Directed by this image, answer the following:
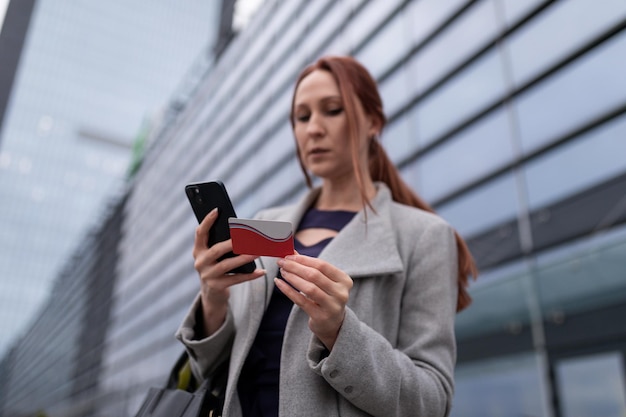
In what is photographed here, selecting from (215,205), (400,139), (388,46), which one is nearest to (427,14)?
(388,46)

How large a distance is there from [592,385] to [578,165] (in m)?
3.52

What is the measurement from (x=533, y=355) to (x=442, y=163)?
4674 mm

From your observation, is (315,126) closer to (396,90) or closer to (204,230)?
(204,230)

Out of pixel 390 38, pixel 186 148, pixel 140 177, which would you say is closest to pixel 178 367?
pixel 390 38

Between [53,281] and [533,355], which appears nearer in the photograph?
[533,355]

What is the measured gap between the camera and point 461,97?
1015 centimetres

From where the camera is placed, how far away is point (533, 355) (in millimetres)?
7059

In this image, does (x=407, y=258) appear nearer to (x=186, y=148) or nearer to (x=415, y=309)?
(x=415, y=309)

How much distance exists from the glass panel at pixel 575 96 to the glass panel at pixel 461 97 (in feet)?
3.04

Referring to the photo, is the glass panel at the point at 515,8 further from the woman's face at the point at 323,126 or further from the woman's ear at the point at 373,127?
the woman's face at the point at 323,126

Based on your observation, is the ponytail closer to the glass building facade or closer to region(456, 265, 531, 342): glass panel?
the glass building facade

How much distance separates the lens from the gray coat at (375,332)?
3.19 ft

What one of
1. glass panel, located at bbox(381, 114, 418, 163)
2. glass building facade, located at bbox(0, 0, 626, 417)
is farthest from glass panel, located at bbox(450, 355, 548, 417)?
glass panel, located at bbox(381, 114, 418, 163)

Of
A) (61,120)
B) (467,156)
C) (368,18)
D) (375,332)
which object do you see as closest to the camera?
(375,332)
